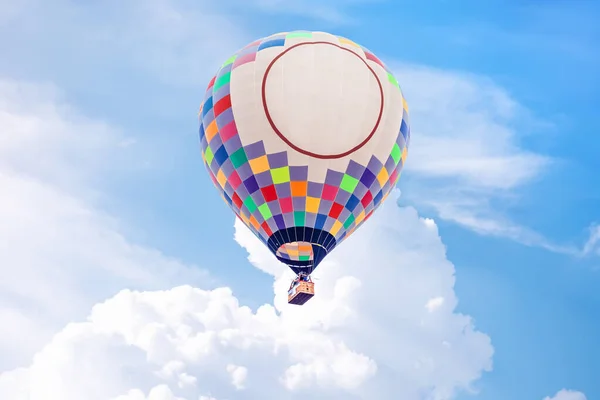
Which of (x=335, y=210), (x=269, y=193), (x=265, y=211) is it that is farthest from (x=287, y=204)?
(x=335, y=210)

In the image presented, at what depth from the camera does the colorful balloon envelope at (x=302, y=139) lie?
41.8 metres

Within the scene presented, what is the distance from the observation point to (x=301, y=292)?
4256cm

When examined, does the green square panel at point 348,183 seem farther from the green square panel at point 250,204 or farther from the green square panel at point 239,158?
the green square panel at point 239,158

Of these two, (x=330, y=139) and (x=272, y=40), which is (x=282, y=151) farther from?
(x=272, y=40)

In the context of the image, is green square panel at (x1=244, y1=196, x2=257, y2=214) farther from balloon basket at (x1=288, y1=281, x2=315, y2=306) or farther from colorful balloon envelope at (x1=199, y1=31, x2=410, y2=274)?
balloon basket at (x1=288, y1=281, x2=315, y2=306)

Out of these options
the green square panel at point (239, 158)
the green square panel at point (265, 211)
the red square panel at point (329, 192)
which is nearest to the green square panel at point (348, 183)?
A: the red square panel at point (329, 192)

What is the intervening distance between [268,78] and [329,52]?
2.96 metres

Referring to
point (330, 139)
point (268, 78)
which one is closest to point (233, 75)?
point (268, 78)

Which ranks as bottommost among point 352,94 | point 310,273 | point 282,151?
point 310,273

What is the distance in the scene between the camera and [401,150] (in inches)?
1754

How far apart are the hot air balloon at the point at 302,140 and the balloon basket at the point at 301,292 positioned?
0.05m

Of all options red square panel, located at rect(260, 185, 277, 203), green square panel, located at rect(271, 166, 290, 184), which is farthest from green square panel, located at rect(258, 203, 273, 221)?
green square panel, located at rect(271, 166, 290, 184)

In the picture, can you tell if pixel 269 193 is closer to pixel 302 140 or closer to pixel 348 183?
pixel 302 140

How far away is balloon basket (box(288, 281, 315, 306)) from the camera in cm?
4262
